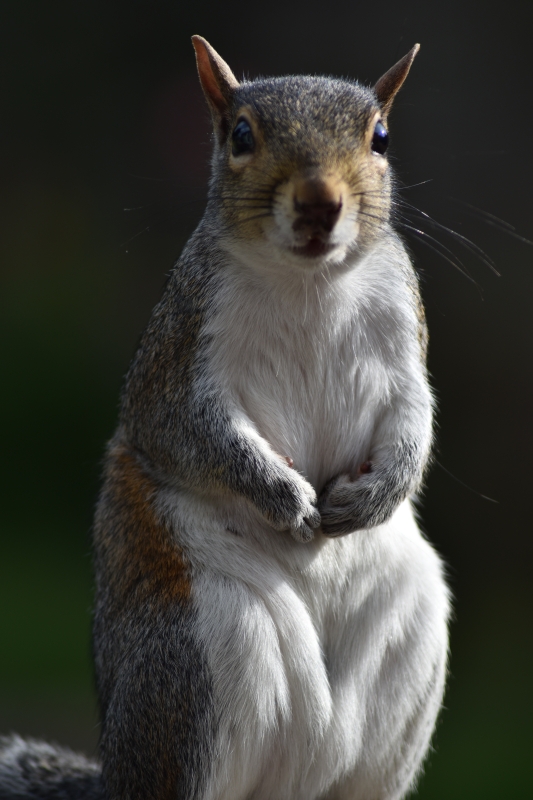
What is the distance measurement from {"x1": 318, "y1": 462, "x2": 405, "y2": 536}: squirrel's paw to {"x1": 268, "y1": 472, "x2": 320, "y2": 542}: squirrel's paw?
0.16ft

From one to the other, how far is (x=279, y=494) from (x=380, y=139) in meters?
0.74

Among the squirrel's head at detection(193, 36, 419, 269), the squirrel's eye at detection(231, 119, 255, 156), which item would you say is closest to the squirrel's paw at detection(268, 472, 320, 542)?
the squirrel's head at detection(193, 36, 419, 269)

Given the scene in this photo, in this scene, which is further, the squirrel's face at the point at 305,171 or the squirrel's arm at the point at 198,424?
the squirrel's arm at the point at 198,424

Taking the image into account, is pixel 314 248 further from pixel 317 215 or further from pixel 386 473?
pixel 386 473

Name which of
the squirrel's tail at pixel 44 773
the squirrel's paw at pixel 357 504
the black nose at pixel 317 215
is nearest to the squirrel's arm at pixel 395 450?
the squirrel's paw at pixel 357 504

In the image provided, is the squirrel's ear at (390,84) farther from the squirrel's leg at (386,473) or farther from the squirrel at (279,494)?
the squirrel's leg at (386,473)

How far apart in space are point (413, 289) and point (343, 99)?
0.46 m

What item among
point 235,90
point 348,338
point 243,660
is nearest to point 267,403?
point 348,338

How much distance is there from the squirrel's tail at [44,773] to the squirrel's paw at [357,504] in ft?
2.72

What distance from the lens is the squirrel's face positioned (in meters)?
1.67

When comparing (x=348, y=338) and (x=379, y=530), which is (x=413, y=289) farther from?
(x=379, y=530)

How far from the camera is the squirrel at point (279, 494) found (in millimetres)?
1778

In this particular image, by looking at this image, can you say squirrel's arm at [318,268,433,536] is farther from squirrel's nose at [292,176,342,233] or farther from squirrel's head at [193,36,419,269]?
squirrel's nose at [292,176,342,233]

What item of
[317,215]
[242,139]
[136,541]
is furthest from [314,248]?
[136,541]
